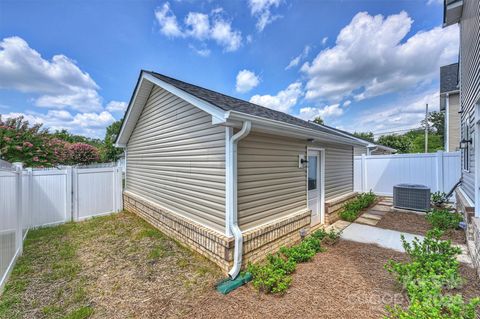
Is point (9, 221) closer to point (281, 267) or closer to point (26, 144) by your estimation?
point (281, 267)

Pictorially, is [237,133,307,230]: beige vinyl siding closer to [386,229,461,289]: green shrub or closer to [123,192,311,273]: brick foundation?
[123,192,311,273]: brick foundation

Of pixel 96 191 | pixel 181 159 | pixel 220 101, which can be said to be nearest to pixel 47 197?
pixel 96 191

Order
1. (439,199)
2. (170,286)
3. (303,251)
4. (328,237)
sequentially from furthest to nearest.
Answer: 1. (439,199)
2. (328,237)
3. (303,251)
4. (170,286)

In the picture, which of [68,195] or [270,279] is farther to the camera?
[68,195]

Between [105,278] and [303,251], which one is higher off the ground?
[303,251]

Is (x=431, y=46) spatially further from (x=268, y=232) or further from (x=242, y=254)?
(x=242, y=254)

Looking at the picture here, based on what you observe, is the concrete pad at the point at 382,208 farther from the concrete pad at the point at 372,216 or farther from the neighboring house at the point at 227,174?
the neighboring house at the point at 227,174

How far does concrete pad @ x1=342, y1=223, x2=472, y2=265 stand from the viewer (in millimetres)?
4521

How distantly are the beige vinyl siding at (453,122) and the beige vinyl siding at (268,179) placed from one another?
14103 millimetres

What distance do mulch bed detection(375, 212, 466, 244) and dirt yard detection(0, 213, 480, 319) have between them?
1.79m

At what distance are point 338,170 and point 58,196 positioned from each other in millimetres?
9111

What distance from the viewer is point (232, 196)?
11.3 ft

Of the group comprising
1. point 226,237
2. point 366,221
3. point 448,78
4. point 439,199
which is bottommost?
point 366,221

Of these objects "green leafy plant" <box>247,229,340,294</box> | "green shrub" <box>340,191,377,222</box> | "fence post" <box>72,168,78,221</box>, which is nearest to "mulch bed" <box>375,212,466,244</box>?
"green shrub" <box>340,191,377,222</box>
